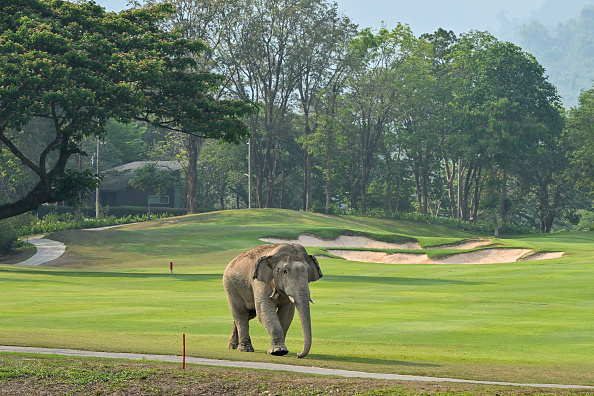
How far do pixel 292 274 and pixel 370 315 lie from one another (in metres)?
9.23

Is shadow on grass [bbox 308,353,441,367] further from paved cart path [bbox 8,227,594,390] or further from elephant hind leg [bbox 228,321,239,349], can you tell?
elephant hind leg [bbox 228,321,239,349]

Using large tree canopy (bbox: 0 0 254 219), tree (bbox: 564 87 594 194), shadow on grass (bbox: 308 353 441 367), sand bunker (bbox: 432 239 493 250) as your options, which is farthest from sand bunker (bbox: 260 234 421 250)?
shadow on grass (bbox: 308 353 441 367)

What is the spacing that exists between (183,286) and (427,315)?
14845 mm

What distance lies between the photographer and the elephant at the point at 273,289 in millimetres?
12812

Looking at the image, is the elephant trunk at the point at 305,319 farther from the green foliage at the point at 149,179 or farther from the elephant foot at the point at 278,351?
the green foliage at the point at 149,179

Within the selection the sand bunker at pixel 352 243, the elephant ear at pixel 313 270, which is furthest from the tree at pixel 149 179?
the elephant ear at pixel 313 270

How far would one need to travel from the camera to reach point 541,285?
30750 mm

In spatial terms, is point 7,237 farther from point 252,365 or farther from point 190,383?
point 190,383

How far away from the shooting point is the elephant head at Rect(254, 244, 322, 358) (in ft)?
41.5

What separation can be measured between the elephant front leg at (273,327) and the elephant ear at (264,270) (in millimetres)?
494

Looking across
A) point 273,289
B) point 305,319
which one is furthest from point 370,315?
point 305,319

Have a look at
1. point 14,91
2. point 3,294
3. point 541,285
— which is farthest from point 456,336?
point 14,91

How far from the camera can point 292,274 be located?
1291 cm

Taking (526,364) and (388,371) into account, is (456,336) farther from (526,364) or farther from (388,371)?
A: (388,371)
